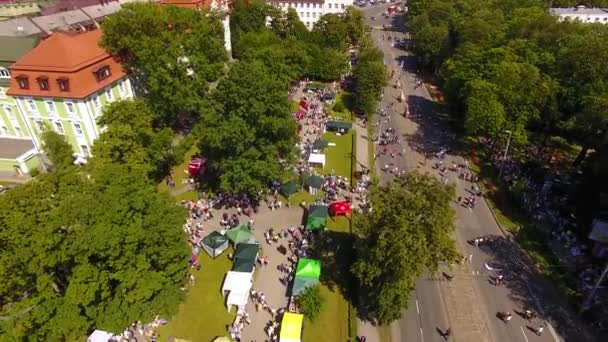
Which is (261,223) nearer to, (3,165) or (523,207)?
(523,207)

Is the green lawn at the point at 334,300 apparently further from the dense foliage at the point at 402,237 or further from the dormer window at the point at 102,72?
the dormer window at the point at 102,72

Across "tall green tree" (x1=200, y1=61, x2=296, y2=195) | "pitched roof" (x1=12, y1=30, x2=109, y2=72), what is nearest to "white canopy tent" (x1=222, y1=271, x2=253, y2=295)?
"tall green tree" (x1=200, y1=61, x2=296, y2=195)

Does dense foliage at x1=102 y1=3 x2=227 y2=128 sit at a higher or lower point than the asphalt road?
higher

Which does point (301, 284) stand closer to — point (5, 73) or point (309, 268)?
point (309, 268)

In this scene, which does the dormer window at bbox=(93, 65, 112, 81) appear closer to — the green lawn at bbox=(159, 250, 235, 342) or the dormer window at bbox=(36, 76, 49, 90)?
the dormer window at bbox=(36, 76, 49, 90)

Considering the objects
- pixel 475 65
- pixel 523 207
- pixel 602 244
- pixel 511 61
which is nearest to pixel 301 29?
pixel 475 65

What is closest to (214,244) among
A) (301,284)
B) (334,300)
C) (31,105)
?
(301,284)

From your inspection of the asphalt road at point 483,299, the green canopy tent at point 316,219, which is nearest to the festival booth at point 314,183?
the green canopy tent at point 316,219
